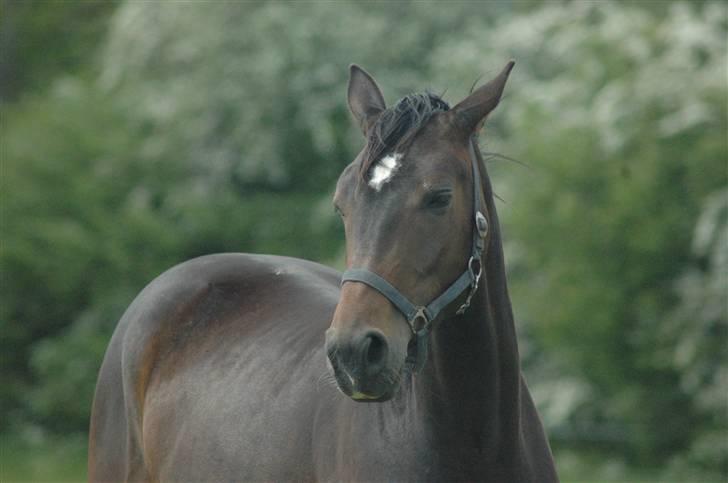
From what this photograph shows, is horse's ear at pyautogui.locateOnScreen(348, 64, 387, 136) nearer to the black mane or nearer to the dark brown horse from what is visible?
the dark brown horse

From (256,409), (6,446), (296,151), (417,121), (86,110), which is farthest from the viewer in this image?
(296,151)

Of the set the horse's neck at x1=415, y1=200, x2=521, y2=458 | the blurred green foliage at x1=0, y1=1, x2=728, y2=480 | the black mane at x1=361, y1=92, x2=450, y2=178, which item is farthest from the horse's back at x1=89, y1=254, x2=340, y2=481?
the blurred green foliage at x1=0, y1=1, x2=728, y2=480

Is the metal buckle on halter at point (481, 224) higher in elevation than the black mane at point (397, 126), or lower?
lower

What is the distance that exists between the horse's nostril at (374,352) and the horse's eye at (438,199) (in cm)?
45

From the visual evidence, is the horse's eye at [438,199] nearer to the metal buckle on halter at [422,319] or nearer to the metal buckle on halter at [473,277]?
the metal buckle on halter at [473,277]

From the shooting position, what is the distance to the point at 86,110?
1484 centimetres

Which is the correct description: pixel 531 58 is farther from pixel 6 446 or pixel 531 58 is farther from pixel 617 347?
pixel 6 446

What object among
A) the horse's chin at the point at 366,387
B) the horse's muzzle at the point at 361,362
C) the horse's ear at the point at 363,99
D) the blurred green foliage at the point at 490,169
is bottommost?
the horse's chin at the point at 366,387

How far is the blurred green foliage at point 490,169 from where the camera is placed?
39.4 feet

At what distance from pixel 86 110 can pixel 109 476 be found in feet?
33.1

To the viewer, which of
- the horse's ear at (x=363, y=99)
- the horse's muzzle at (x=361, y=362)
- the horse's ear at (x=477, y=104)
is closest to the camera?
the horse's muzzle at (x=361, y=362)

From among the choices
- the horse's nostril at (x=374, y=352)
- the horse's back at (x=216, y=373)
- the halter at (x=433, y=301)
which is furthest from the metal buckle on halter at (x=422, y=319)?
the horse's back at (x=216, y=373)

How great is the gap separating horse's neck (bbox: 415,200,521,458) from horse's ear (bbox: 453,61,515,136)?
34 centimetres

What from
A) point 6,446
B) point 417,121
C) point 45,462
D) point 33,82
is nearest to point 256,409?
point 417,121
